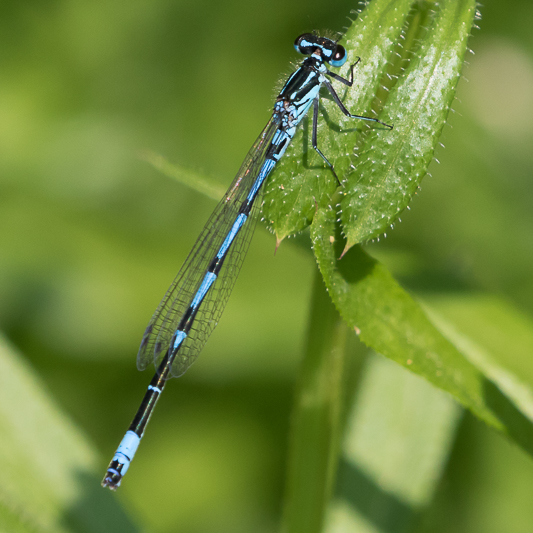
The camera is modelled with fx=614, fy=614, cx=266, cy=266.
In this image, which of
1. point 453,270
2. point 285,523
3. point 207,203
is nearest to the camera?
point 285,523

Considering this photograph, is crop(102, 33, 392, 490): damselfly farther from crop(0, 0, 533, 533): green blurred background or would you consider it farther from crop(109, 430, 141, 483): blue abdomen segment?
crop(0, 0, 533, 533): green blurred background

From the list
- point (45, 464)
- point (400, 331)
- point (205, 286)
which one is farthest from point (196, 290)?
point (400, 331)

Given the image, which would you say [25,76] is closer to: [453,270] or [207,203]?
[207,203]

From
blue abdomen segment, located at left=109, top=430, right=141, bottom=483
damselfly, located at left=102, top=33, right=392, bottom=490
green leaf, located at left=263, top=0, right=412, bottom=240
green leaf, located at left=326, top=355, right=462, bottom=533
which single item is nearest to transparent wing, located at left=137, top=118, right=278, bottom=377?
damselfly, located at left=102, top=33, right=392, bottom=490

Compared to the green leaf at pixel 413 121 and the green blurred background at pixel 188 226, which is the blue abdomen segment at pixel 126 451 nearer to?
the green blurred background at pixel 188 226

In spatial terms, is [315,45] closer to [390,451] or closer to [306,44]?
[306,44]

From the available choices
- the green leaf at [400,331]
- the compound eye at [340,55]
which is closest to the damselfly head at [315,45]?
the compound eye at [340,55]

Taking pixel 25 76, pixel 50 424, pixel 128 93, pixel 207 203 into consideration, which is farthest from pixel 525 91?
pixel 50 424

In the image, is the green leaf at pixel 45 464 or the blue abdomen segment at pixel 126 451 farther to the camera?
the blue abdomen segment at pixel 126 451
